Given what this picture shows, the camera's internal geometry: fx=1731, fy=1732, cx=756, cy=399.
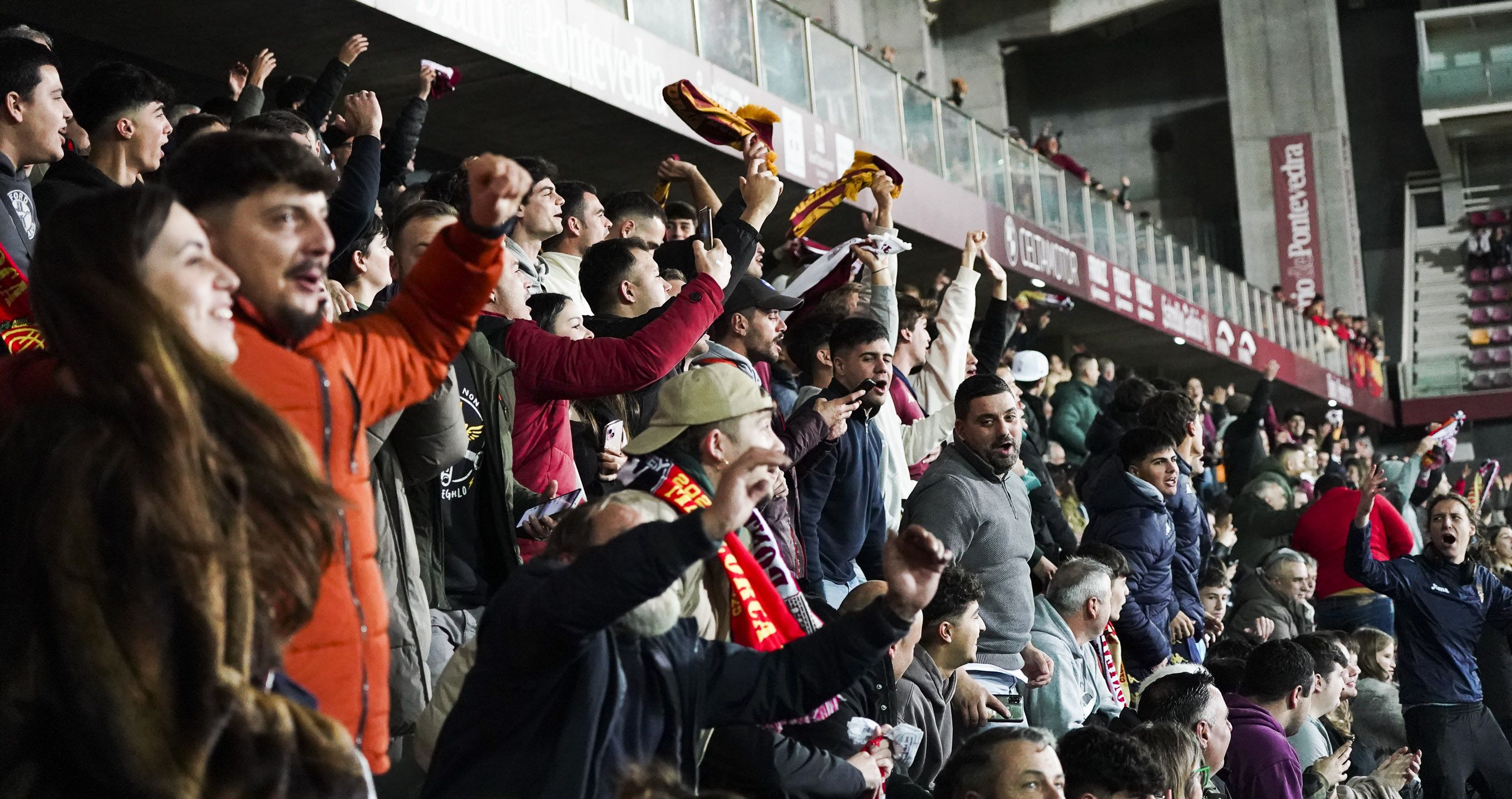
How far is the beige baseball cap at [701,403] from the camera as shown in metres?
3.26

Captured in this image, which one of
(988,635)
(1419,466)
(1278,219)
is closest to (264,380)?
(988,635)

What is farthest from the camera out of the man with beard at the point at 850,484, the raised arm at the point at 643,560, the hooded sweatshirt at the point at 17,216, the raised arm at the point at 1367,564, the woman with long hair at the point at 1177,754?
the raised arm at the point at 1367,564

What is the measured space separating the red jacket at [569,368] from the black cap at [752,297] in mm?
932

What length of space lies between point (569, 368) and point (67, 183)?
48.5 inches

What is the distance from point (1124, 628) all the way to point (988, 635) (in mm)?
1372

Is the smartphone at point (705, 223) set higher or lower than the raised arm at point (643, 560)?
lower

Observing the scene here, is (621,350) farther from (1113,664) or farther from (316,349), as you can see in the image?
(1113,664)

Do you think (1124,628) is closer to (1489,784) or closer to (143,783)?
(1489,784)

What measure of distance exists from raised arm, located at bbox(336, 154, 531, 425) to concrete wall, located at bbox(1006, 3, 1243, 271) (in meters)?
28.7

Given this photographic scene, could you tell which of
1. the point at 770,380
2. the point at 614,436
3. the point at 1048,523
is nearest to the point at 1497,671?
the point at 1048,523

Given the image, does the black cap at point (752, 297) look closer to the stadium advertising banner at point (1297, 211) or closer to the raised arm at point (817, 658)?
the raised arm at point (817, 658)

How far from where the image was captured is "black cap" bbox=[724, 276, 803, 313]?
16.9 ft

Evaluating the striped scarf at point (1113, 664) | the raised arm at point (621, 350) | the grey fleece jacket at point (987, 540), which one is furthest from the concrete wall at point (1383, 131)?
the raised arm at point (621, 350)

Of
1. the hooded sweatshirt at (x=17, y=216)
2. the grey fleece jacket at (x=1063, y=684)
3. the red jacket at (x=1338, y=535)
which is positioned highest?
the hooded sweatshirt at (x=17, y=216)
